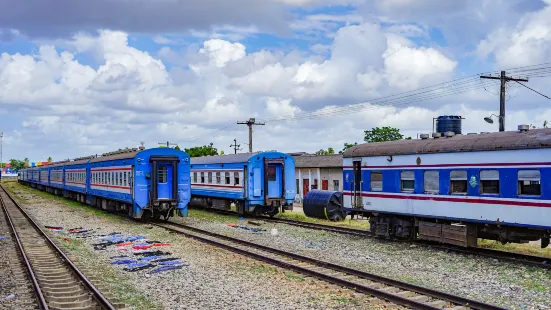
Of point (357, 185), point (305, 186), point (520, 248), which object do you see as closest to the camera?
point (520, 248)

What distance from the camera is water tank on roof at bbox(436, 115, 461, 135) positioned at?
19156 mm

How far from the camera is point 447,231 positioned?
635 inches

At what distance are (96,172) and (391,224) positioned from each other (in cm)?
2133

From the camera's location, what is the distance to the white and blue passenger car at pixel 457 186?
13.7 m

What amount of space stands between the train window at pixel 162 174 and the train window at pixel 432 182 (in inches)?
504

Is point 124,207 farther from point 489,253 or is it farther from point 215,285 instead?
point 489,253

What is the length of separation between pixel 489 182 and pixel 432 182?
214 cm

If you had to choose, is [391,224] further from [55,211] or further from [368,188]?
[55,211]

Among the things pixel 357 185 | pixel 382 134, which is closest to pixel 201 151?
pixel 382 134

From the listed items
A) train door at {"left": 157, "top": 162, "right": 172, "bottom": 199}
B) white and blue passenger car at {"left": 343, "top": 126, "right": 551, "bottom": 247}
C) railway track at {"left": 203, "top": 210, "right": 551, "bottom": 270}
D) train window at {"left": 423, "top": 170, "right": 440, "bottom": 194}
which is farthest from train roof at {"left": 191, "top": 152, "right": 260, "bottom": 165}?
train window at {"left": 423, "top": 170, "right": 440, "bottom": 194}

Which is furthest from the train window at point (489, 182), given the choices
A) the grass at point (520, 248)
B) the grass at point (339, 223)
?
A: the grass at point (339, 223)

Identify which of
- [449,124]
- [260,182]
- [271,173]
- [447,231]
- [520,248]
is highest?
[449,124]

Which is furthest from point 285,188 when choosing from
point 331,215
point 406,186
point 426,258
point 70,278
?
point 70,278

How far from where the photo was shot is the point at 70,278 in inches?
516
